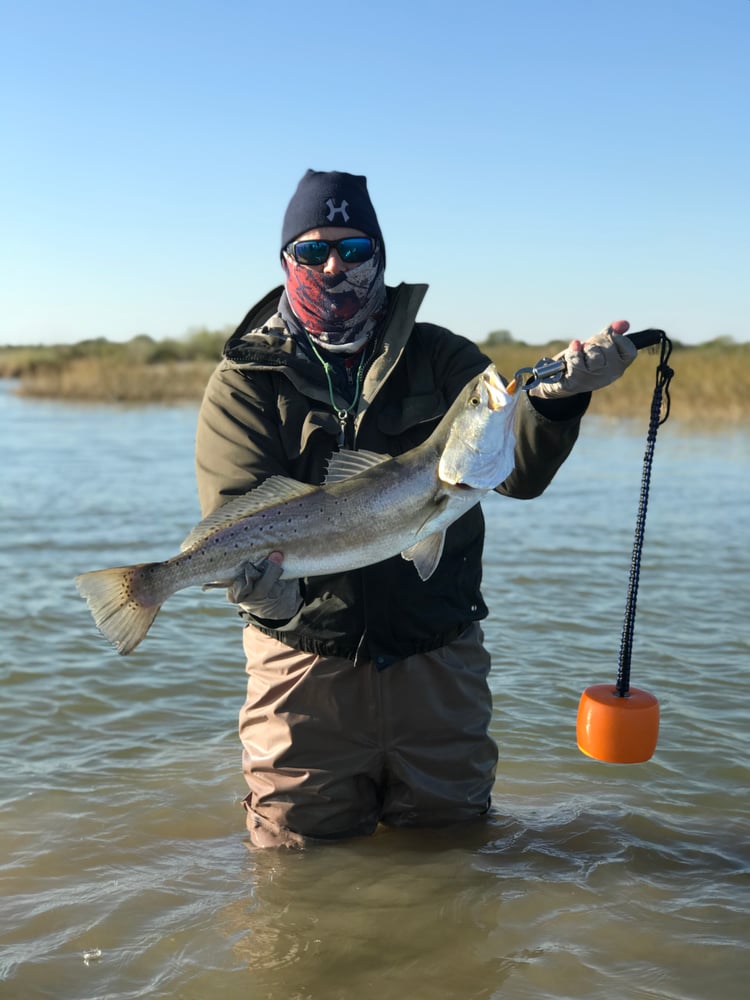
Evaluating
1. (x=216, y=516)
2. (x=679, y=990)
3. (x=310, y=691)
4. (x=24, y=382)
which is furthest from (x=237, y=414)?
(x=24, y=382)

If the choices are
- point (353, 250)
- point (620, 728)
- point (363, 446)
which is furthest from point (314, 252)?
point (620, 728)

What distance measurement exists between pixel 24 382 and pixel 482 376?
141 ft

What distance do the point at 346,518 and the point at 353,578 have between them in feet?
1.71

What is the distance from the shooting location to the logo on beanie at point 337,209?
458 cm

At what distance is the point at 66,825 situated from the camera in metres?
5.41

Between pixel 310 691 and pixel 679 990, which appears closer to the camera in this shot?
pixel 679 990

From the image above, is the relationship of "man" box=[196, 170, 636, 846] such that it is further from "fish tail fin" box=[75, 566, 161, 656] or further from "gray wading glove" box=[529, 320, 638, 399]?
"fish tail fin" box=[75, 566, 161, 656]

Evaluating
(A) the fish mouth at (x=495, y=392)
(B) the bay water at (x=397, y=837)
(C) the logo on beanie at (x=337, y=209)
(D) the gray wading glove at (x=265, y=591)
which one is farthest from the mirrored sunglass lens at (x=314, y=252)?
(B) the bay water at (x=397, y=837)

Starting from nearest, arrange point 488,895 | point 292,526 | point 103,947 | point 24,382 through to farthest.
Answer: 1. point 292,526
2. point 103,947
3. point 488,895
4. point 24,382

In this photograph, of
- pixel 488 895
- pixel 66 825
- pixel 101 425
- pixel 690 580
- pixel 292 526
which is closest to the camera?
pixel 292 526

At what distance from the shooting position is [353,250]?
4621mm

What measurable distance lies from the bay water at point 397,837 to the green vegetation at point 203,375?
7.85ft

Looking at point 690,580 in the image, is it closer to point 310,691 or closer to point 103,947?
point 310,691

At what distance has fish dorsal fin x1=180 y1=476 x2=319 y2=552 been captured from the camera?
396 cm
